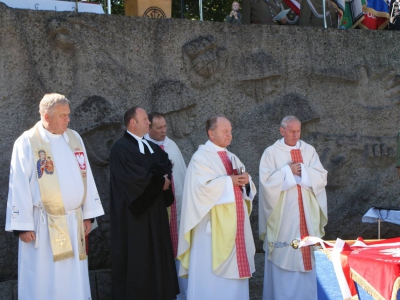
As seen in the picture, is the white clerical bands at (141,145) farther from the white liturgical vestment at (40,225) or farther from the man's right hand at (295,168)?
the man's right hand at (295,168)

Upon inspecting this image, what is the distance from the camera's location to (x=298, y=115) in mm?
8023

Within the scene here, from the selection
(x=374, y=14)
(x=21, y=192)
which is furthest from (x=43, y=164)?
(x=374, y=14)

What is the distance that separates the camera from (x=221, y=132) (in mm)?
6160

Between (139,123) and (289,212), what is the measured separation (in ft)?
5.83

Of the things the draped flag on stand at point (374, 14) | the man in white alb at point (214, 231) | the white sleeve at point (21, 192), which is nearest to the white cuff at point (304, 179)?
the man in white alb at point (214, 231)

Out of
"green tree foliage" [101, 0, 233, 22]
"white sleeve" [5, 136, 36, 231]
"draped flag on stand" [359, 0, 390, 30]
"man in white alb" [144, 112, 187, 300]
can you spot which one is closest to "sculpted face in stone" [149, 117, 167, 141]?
"man in white alb" [144, 112, 187, 300]

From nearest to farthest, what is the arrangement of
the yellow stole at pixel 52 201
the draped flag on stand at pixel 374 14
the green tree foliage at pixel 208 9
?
the yellow stole at pixel 52 201
the draped flag on stand at pixel 374 14
the green tree foliage at pixel 208 9

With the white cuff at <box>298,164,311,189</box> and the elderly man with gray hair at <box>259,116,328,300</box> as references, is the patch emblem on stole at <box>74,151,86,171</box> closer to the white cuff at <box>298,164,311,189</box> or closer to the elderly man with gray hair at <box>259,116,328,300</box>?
the elderly man with gray hair at <box>259,116,328,300</box>

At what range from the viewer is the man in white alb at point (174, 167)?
6.73 meters

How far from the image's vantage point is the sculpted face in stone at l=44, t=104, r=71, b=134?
5.54 metres

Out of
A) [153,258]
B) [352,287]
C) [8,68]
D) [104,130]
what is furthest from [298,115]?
[352,287]

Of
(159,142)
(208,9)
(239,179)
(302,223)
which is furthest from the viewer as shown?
(208,9)

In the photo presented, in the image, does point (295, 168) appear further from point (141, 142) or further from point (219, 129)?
point (141, 142)

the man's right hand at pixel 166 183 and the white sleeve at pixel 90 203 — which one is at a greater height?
the man's right hand at pixel 166 183
